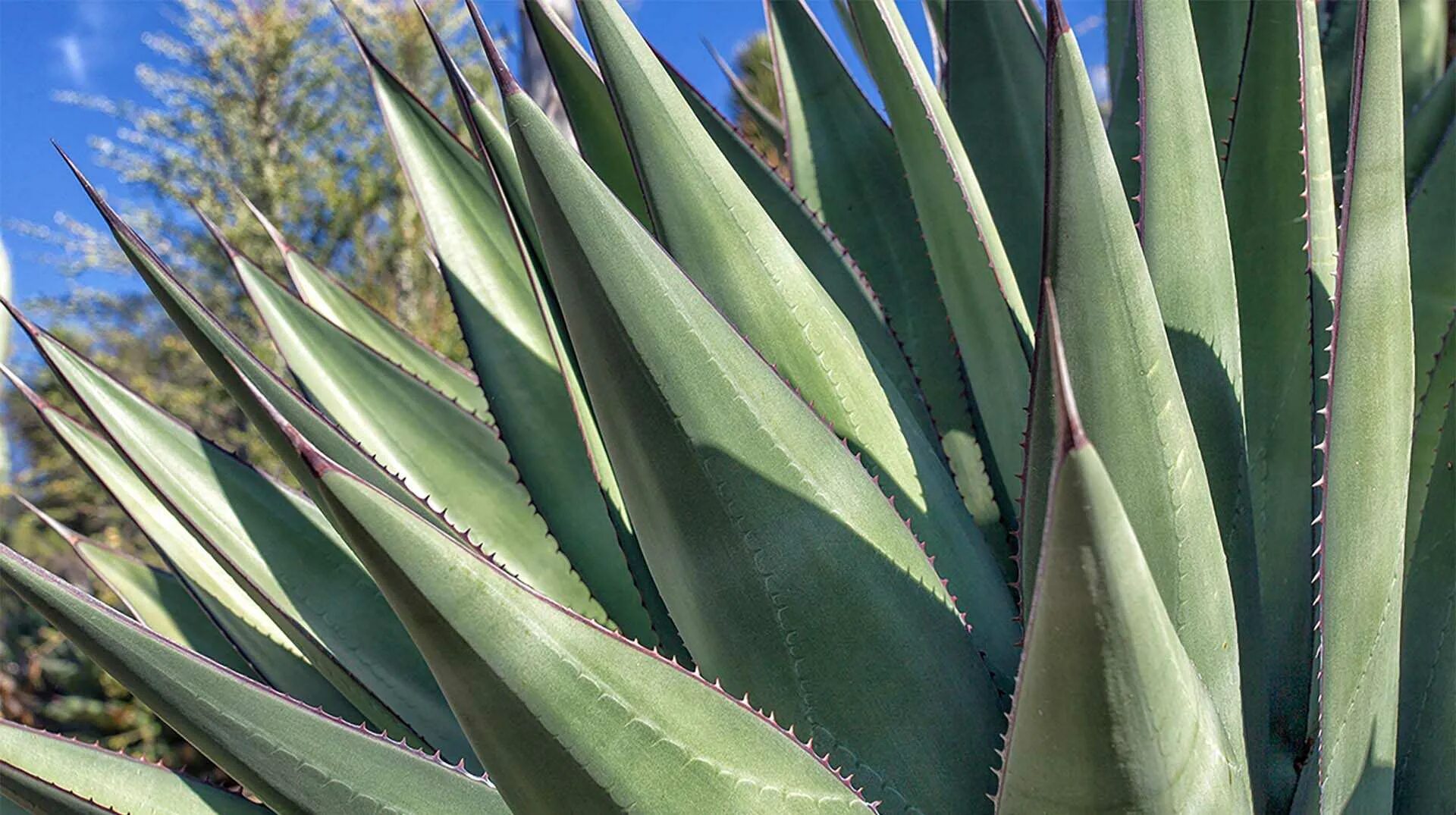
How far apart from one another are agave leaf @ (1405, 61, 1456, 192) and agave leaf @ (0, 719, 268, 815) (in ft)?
4.73

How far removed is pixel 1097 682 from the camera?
577mm

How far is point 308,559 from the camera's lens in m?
1.30

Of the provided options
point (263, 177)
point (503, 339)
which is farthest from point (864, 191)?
point (263, 177)

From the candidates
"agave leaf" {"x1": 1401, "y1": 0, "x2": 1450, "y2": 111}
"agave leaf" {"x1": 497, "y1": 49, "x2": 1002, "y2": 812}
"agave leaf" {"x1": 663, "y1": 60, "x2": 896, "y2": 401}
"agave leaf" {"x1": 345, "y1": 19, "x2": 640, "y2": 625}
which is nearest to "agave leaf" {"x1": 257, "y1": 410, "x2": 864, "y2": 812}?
"agave leaf" {"x1": 497, "y1": 49, "x2": 1002, "y2": 812}

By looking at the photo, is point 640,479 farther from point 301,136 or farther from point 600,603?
point 301,136

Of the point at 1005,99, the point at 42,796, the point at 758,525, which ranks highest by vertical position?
the point at 1005,99

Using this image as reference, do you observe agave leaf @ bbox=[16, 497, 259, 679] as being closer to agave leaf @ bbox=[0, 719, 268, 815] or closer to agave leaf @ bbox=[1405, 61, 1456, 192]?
agave leaf @ bbox=[0, 719, 268, 815]

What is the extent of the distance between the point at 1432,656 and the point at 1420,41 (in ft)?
3.98

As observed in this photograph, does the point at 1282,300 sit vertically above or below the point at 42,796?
above

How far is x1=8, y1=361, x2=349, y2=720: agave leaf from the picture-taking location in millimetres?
1330

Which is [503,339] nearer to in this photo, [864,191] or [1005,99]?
[864,191]

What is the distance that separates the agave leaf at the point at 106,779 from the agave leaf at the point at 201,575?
0.78ft

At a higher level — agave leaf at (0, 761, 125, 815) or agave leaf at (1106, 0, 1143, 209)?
agave leaf at (1106, 0, 1143, 209)

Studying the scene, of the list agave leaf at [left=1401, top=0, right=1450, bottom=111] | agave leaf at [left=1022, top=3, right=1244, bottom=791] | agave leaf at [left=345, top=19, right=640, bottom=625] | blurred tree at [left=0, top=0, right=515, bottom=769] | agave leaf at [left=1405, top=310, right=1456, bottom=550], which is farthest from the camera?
blurred tree at [left=0, top=0, right=515, bottom=769]
